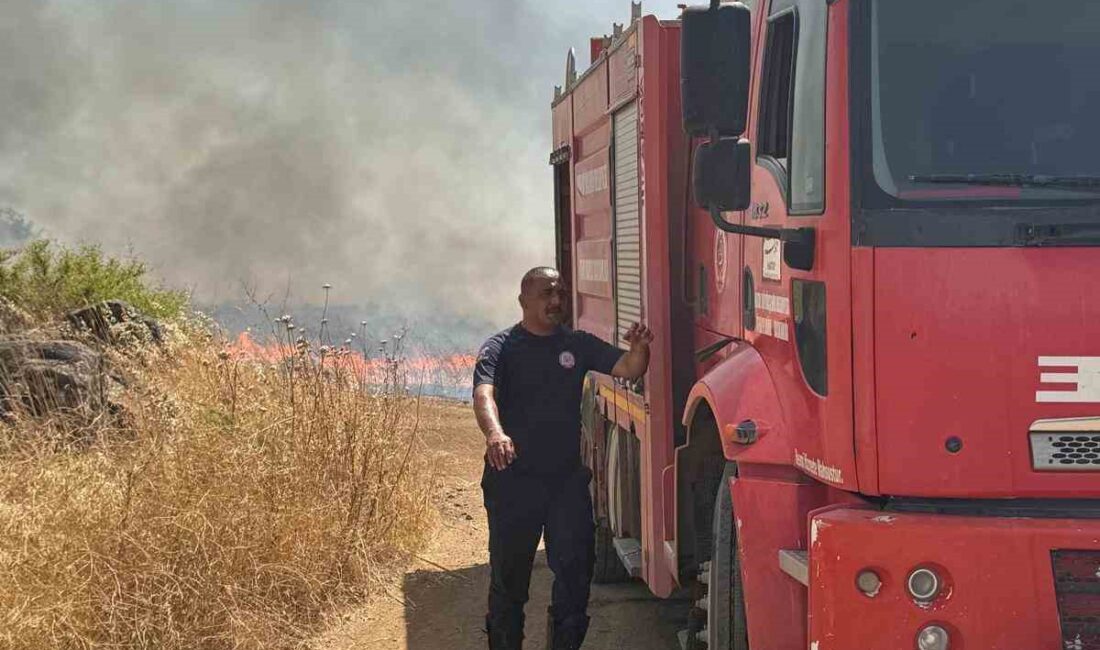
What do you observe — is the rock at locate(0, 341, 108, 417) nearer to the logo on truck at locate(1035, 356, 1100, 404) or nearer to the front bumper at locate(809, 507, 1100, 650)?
the front bumper at locate(809, 507, 1100, 650)

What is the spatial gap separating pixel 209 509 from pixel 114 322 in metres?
4.80

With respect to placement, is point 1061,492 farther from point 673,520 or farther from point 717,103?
point 673,520

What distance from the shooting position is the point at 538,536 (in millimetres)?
5344

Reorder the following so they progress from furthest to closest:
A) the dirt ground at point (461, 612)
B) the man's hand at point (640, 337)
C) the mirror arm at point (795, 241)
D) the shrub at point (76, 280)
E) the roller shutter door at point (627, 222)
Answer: the shrub at point (76, 280) → the dirt ground at point (461, 612) → the roller shutter door at point (627, 222) → the man's hand at point (640, 337) → the mirror arm at point (795, 241)

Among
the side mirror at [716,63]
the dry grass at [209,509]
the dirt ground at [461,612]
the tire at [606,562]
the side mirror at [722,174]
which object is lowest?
the dirt ground at [461,612]

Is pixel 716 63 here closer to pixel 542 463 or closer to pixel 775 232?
pixel 775 232

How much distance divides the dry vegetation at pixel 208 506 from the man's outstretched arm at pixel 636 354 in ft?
7.20

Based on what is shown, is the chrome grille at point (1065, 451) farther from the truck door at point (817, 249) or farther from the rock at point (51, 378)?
the rock at point (51, 378)

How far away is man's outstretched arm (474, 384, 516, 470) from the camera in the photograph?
15.7 feet

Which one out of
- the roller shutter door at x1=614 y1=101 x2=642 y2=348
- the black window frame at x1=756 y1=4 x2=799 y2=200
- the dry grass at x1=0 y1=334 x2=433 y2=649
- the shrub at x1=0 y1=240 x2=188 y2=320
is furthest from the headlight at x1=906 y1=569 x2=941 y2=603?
the shrub at x1=0 y1=240 x2=188 y2=320

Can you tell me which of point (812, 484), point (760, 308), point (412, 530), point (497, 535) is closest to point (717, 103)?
point (760, 308)

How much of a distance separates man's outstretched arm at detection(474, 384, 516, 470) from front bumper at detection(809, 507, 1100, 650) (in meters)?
1.87

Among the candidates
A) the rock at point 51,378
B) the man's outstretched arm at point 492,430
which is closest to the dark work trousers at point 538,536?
the man's outstretched arm at point 492,430

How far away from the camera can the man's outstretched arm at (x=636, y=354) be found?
4.98 meters
